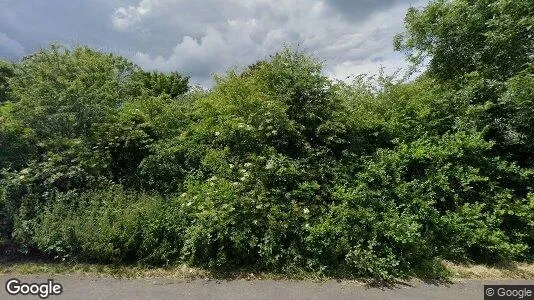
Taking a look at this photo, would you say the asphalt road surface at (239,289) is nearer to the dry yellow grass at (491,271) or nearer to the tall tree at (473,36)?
the dry yellow grass at (491,271)

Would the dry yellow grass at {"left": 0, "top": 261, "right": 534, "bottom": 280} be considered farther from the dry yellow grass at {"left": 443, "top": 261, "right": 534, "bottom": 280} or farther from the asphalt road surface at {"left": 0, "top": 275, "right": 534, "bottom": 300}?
the asphalt road surface at {"left": 0, "top": 275, "right": 534, "bottom": 300}

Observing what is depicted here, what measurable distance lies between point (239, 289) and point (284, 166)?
204 cm

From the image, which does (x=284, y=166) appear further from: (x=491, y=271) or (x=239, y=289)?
(x=491, y=271)

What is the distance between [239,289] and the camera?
4.64m

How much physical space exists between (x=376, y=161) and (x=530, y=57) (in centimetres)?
452

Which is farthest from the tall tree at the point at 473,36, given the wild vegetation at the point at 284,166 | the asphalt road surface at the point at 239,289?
the asphalt road surface at the point at 239,289

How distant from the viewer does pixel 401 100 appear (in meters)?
7.23

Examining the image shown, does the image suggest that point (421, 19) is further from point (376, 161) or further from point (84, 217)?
point (84, 217)

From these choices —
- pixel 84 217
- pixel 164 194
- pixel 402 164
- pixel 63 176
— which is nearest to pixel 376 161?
pixel 402 164

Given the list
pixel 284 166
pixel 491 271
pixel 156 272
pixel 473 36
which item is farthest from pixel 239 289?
pixel 473 36

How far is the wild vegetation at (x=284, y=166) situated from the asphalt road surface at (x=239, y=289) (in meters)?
0.33

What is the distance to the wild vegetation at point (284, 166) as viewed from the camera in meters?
5.18

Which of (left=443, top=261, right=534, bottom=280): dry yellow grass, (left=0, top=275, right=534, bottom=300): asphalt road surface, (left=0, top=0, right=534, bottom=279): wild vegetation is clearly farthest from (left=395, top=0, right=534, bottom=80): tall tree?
(left=0, top=275, right=534, bottom=300): asphalt road surface

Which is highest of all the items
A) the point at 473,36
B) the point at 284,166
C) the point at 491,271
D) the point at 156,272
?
the point at 473,36
